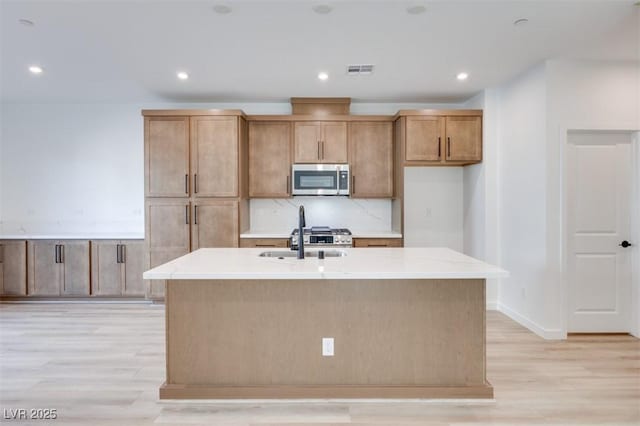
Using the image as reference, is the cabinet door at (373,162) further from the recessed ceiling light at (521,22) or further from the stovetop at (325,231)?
the recessed ceiling light at (521,22)

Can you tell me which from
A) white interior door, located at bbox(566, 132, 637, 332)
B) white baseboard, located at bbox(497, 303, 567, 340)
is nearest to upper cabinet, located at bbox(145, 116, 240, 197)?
white baseboard, located at bbox(497, 303, 567, 340)

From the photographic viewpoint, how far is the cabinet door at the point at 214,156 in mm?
4773

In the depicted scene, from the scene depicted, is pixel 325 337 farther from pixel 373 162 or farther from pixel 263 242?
pixel 373 162

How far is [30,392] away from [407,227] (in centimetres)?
422

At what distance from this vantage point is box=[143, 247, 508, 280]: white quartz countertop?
7.44 feet

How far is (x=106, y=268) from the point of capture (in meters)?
5.02

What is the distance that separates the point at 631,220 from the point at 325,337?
3.30m

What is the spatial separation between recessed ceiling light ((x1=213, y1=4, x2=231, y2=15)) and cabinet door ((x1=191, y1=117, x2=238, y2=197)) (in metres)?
2.03

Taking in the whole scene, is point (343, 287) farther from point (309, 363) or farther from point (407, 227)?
point (407, 227)

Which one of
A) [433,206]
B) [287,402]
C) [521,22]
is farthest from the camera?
[433,206]

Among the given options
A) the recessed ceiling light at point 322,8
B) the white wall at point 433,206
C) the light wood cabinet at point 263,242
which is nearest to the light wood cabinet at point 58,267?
the light wood cabinet at point 263,242

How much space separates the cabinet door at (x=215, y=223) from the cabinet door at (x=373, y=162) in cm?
155

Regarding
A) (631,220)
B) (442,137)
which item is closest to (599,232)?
(631,220)

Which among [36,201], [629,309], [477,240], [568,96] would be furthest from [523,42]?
[36,201]
